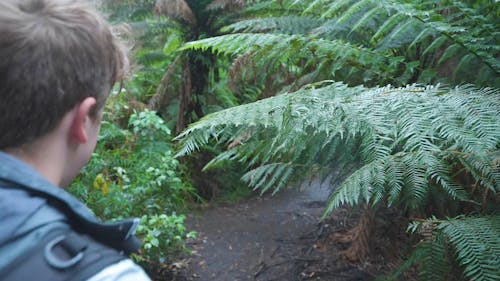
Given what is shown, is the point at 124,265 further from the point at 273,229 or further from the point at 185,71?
the point at 185,71

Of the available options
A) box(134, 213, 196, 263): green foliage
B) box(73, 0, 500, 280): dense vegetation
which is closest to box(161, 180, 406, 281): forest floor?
box(73, 0, 500, 280): dense vegetation

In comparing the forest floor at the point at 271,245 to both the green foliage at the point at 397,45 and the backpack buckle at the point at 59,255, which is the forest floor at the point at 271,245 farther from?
the backpack buckle at the point at 59,255

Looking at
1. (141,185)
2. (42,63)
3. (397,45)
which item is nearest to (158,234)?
(141,185)

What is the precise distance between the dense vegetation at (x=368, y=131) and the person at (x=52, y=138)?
3.62 ft

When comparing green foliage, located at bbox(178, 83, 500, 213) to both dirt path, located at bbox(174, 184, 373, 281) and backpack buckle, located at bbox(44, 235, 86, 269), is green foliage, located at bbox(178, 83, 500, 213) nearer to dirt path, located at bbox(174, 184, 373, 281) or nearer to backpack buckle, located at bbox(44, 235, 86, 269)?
backpack buckle, located at bbox(44, 235, 86, 269)

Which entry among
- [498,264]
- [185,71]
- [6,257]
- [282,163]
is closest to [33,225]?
[6,257]

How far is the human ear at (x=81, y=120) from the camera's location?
0.97 metres

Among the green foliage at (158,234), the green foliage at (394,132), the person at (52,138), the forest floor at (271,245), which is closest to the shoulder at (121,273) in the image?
the person at (52,138)

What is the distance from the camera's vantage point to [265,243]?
418cm

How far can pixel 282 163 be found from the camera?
269 centimetres

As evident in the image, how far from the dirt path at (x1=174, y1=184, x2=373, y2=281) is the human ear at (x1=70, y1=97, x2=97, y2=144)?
270 centimetres

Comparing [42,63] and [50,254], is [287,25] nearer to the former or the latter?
[42,63]

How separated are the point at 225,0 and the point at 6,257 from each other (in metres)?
4.57

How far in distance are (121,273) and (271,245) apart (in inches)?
133
